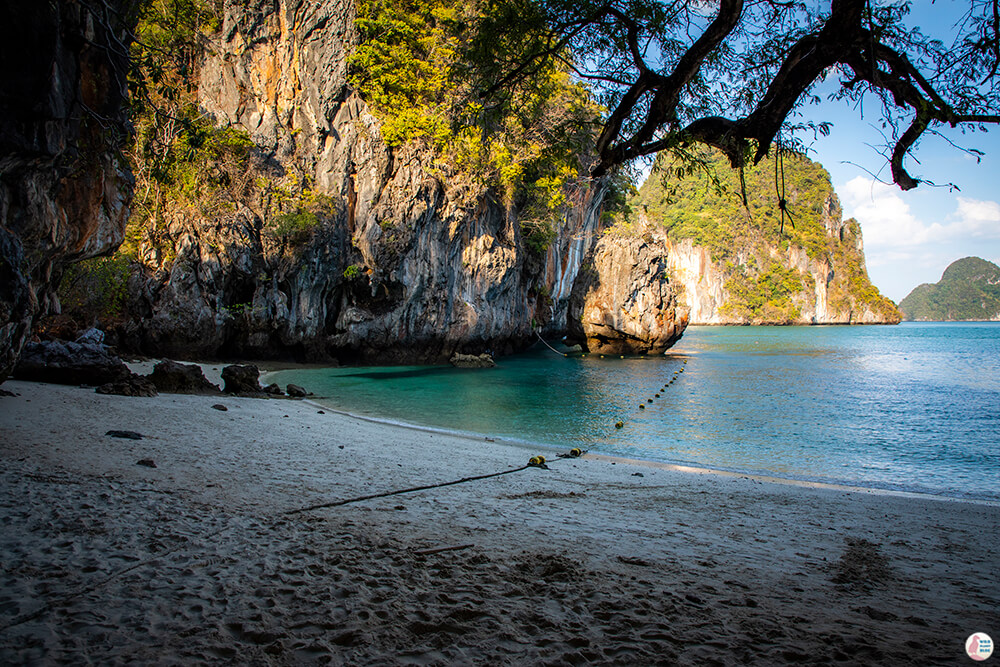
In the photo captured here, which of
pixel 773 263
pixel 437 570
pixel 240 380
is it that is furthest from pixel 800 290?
pixel 437 570

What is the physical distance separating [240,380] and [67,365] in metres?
3.16

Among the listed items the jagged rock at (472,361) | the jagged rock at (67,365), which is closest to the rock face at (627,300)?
the jagged rock at (472,361)

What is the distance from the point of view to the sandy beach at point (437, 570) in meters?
1.79

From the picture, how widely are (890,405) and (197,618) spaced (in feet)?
61.7

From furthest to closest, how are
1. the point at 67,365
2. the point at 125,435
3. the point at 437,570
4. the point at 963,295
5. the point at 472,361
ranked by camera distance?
1. the point at 963,295
2. the point at 472,361
3. the point at 67,365
4. the point at 125,435
5. the point at 437,570

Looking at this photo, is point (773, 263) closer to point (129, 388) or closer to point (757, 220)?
point (757, 220)

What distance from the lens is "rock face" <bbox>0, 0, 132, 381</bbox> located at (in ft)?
12.1

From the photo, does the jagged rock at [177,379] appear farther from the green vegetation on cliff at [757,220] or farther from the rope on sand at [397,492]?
the green vegetation on cliff at [757,220]

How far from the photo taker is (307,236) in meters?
21.2

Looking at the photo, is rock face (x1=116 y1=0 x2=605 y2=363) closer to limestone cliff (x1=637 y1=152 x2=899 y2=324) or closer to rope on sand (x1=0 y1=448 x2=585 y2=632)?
rope on sand (x1=0 y1=448 x2=585 y2=632)

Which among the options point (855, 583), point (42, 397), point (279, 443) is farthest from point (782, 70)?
point (42, 397)

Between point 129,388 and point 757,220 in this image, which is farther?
point 757,220

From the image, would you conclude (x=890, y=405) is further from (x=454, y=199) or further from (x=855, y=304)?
(x=855, y=304)

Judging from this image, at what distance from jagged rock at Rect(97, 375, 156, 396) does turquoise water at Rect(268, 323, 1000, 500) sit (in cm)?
426
